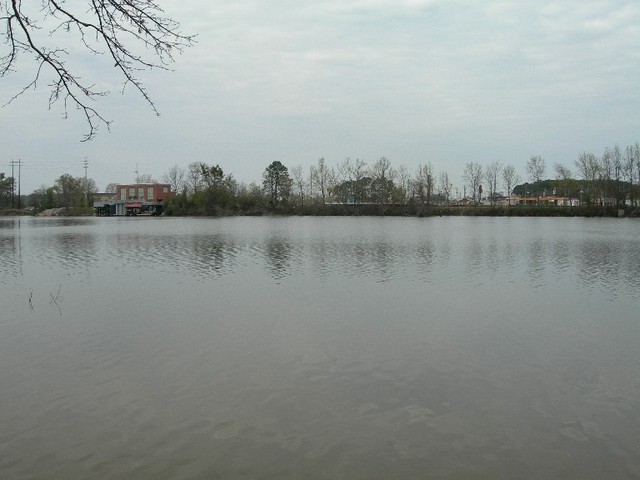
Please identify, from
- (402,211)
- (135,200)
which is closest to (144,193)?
(135,200)

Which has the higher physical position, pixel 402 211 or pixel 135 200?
pixel 135 200

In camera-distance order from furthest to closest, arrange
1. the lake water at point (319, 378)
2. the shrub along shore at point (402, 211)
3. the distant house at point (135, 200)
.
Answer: the distant house at point (135, 200) → the shrub along shore at point (402, 211) → the lake water at point (319, 378)

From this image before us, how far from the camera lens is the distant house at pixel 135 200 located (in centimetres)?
11388

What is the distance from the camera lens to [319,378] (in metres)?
8.14

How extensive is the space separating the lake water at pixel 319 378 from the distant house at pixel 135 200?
331 feet

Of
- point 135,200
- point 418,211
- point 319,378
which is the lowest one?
point 319,378

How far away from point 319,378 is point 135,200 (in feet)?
385

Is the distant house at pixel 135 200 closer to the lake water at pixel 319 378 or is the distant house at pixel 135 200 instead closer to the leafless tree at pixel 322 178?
the leafless tree at pixel 322 178

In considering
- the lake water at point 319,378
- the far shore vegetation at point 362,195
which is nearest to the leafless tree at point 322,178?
the far shore vegetation at point 362,195

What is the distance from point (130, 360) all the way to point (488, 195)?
4473 inches

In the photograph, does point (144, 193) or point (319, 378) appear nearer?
point (319, 378)

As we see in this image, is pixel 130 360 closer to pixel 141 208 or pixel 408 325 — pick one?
pixel 408 325

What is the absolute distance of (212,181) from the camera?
100875 millimetres

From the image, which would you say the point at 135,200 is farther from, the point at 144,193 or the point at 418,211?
the point at 418,211
